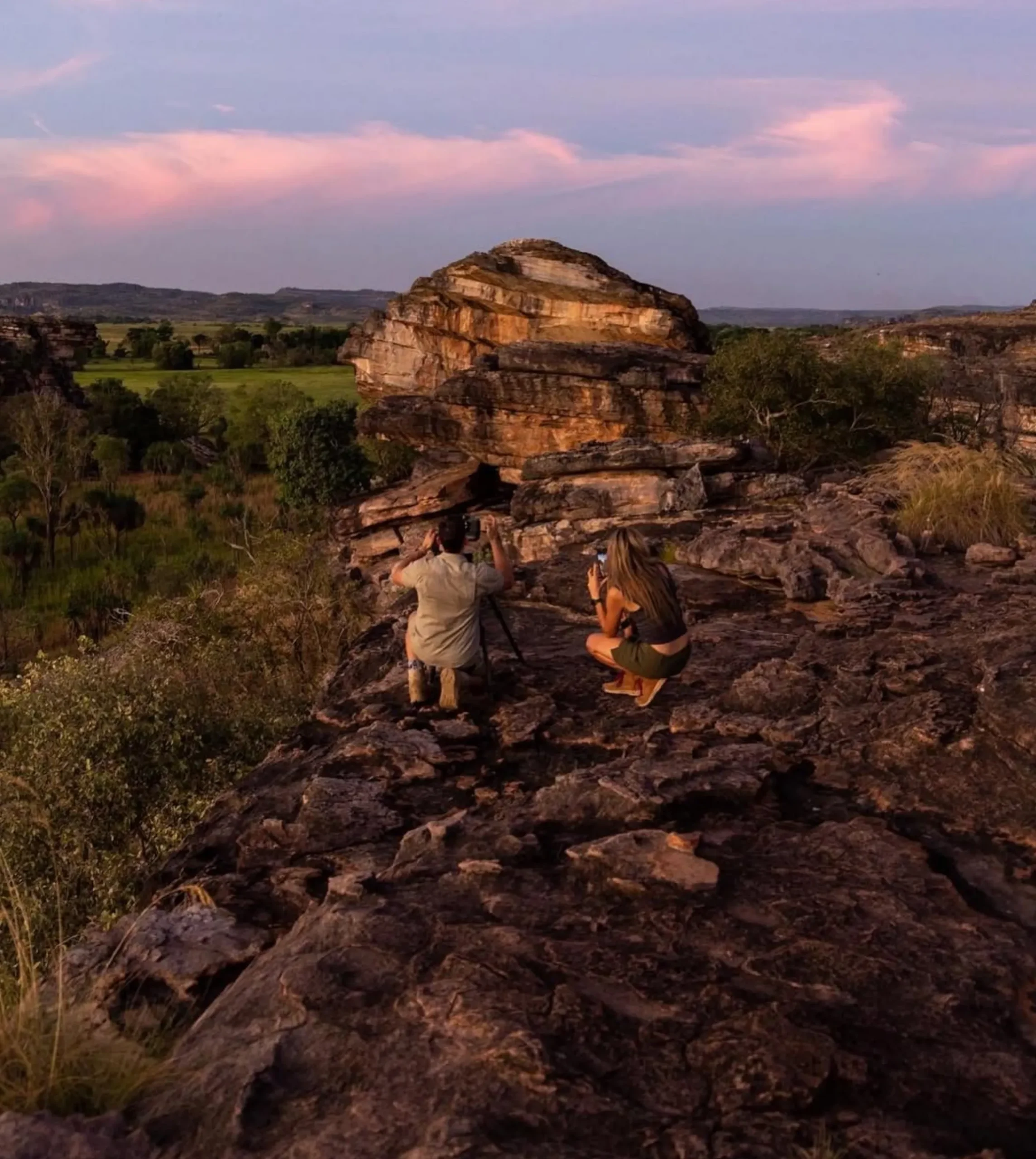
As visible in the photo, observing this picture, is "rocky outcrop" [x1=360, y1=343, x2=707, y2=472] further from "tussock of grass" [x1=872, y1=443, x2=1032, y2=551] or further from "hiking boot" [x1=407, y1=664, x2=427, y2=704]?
"hiking boot" [x1=407, y1=664, x2=427, y2=704]

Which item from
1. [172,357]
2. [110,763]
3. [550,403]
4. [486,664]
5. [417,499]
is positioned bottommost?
[110,763]

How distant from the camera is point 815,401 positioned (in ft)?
67.5

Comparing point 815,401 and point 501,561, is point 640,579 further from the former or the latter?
point 815,401

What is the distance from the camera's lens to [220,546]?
1220 inches

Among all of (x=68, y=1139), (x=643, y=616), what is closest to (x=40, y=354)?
(x=643, y=616)

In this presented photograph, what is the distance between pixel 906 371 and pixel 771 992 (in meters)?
20.9

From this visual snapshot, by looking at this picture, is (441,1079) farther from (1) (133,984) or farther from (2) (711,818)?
(2) (711,818)

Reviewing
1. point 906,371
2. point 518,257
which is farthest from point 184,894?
point 518,257

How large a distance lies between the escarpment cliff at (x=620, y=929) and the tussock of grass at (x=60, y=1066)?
0.16 meters

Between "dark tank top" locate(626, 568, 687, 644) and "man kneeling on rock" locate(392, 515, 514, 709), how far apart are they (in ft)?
3.40

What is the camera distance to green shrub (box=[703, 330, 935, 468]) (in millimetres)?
20656

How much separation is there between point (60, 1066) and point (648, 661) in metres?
3.95

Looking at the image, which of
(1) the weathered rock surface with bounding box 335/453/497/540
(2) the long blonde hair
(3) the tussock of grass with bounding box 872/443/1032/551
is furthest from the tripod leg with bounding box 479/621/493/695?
(1) the weathered rock surface with bounding box 335/453/497/540

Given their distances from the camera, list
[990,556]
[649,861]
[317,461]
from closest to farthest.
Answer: [649,861]
[990,556]
[317,461]
